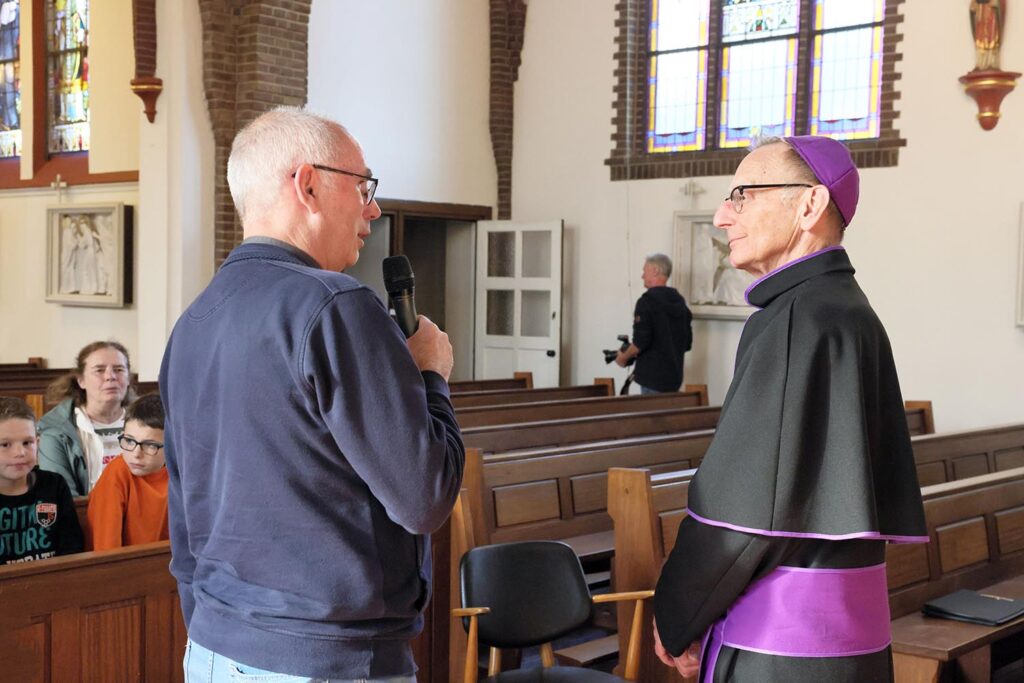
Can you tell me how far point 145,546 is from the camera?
10.6 feet

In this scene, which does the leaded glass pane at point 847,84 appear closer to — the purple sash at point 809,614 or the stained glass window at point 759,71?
the stained glass window at point 759,71

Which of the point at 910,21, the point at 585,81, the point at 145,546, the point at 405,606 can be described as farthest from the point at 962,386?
the point at 405,606

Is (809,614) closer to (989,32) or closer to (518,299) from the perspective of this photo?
(989,32)

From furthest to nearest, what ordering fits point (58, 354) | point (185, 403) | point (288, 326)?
1. point (58, 354)
2. point (185, 403)
3. point (288, 326)

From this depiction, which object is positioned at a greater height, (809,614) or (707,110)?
(707,110)

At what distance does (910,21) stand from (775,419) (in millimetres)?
8040

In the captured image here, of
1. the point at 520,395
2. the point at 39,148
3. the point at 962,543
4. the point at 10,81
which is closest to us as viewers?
the point at 962,543

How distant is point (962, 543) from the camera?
405 centimetres

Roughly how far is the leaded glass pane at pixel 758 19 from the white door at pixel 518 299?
7.82ft

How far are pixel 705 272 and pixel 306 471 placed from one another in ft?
28.9

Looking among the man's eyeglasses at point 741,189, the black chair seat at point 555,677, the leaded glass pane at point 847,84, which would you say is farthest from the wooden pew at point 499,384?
the man's eyeglasses at point 741,189

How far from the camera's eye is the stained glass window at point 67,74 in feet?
38.4

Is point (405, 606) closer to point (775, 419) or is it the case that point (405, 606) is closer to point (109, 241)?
point (775, 419)

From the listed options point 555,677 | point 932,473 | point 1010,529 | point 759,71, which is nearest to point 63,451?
point 555,677
